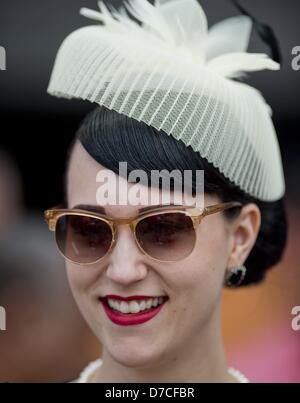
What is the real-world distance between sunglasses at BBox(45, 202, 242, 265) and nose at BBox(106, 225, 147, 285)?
0.01m


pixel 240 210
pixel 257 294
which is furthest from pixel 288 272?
pixel 240 210

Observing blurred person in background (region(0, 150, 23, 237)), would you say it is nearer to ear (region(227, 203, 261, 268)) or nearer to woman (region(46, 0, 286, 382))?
woman (region(46, 0, 286, 382))

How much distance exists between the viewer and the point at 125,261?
3.99ft

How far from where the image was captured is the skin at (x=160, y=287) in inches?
48.9

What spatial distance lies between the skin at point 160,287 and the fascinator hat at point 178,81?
0.44ft

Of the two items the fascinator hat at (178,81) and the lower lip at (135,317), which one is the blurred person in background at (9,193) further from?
the lower lip at (135,317)

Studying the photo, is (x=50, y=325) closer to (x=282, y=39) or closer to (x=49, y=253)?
(x=49, y=253)

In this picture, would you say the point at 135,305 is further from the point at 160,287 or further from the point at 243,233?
the point at 243,233

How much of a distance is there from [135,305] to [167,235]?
186mm

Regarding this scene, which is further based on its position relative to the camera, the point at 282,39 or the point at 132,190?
the point at 282,39

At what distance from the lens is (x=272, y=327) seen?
1.91 m

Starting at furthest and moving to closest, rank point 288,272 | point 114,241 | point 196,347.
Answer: point 288,272 < point 196,347 < point 114,241

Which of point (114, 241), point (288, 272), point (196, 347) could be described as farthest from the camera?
point (288, 272)
